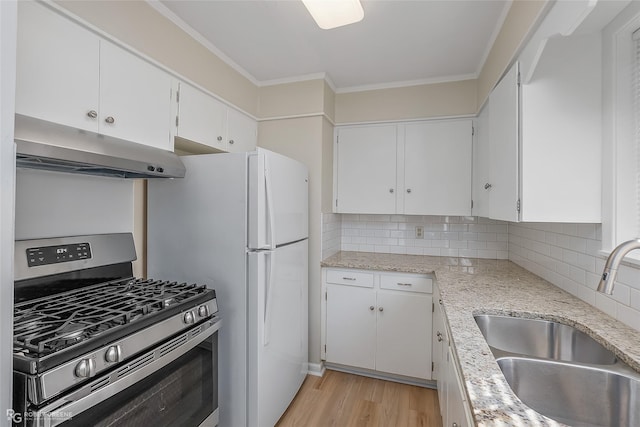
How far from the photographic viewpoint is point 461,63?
2293 millimetres

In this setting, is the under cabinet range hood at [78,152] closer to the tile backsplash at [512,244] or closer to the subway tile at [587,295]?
the tile backsplash at [512,244]

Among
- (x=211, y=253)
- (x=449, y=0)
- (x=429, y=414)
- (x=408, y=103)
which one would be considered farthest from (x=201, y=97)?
(x=429, y=414)

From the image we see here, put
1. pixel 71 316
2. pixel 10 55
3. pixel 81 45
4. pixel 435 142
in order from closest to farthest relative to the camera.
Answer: pixel 10 55
pixel 71 316
pixel 81 45
pixel 435 142

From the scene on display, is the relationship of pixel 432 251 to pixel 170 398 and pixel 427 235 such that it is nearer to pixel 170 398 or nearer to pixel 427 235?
pixel 427 235

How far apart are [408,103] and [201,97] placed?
1.73 meters

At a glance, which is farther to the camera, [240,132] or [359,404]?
[240,132]

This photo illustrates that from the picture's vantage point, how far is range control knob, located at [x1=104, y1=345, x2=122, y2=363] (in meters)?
0.94

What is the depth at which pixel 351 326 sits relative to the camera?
95.7 inches

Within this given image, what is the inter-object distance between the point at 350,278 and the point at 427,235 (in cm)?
94

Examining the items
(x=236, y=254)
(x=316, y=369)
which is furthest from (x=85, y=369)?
(x=316, y=369)

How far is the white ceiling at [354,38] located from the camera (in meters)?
1.67

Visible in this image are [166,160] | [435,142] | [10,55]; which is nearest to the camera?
→ [10,55]

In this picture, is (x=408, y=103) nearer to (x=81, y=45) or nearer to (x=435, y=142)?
(x=435, y=142)

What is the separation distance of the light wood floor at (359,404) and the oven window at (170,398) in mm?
738
